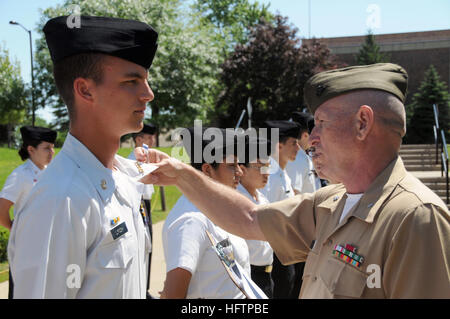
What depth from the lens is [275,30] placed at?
29156 millimetres

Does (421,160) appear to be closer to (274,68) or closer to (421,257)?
(274,68)

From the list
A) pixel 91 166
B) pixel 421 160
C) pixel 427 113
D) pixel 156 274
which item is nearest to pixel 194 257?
pixel 91 166

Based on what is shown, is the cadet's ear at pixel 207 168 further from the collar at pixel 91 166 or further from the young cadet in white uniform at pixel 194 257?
the collar at pixel 91 166

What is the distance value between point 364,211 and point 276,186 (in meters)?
4.20

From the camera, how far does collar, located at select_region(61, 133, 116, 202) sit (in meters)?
1.77

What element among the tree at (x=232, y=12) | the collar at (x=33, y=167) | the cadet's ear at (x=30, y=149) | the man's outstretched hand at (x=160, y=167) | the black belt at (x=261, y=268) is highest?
the tree at (x=232, y=12)

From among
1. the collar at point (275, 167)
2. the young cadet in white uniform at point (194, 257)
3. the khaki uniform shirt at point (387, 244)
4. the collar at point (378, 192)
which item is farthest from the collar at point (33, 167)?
the collar at point (378, 192)

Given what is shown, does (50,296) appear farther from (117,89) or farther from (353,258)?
(353,258)

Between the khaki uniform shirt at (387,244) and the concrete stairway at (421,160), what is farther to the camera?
the concrete stairway at (421,160)

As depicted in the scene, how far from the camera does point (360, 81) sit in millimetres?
1994

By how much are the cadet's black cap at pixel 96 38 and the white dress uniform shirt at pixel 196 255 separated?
52.0 inches

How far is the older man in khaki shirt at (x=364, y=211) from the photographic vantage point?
5.44 feet

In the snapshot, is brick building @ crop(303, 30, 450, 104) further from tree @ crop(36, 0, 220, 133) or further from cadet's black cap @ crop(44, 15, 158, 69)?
cadet's black cap @ crop(44, 15, 158, 69)
